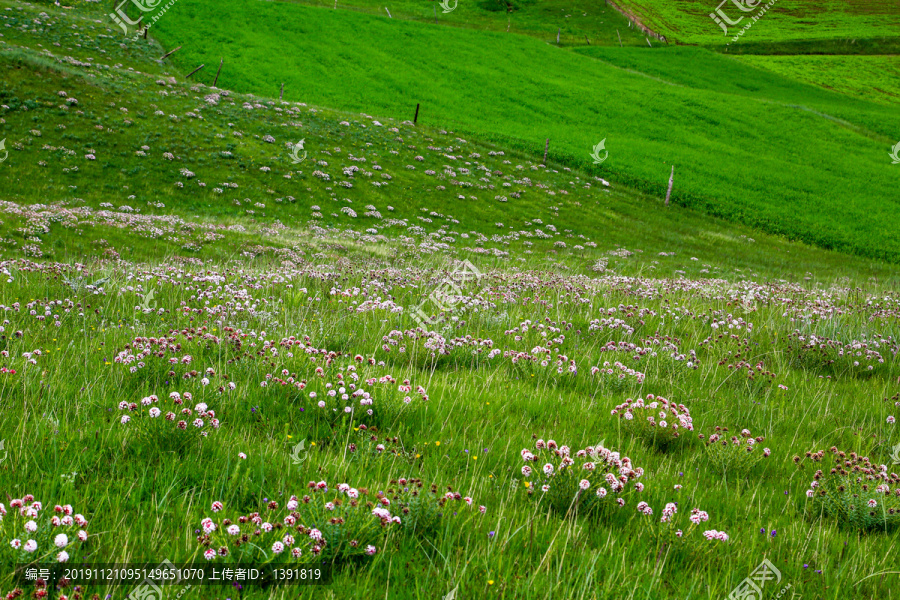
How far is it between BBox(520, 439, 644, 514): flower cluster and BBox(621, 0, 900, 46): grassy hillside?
10825cm

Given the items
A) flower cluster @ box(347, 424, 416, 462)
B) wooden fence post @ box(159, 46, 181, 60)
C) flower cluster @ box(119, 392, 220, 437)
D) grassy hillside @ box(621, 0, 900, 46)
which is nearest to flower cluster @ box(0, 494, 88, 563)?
flower cluster @ box(119, 392, 220, 437)

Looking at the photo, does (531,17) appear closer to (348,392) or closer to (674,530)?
(348,392)

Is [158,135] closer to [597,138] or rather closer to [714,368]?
[714,368]

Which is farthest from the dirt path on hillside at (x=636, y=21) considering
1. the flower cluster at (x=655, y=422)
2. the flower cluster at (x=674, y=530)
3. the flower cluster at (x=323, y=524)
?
the flower cluster at (x=323, y=524)

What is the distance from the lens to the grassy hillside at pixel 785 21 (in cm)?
9394

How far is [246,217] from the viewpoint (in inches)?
955

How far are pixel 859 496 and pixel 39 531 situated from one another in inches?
175

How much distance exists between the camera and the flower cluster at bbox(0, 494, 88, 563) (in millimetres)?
2070

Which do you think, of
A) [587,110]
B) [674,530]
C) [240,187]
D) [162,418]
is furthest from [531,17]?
[674,530]

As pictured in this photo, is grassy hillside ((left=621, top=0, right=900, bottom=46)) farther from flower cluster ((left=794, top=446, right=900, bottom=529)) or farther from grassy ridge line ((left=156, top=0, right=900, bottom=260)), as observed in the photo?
flower cluster ((left=794, top=446, right=900, bottom=529))

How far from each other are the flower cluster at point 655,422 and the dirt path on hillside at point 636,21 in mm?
106464

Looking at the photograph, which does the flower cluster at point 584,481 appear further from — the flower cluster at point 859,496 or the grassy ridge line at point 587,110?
the grassy ridge line at point 587,110

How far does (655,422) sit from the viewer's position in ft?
13.7

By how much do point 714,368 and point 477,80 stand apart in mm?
59589
